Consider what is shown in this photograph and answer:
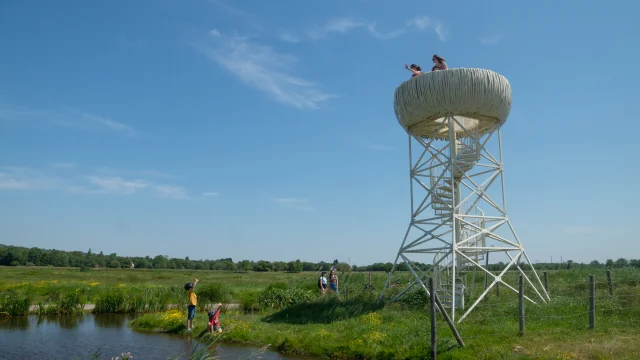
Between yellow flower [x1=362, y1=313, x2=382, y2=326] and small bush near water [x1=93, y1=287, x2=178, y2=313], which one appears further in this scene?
small bush near water [x1=93, y1=287, x2=178, y2=313]

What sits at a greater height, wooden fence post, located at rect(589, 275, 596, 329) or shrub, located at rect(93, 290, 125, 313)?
wooden fence post, located at rect(589, 275, 596, 329)

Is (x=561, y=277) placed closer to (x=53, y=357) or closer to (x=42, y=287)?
(x=53, y=357)

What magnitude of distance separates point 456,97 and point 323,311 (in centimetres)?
966

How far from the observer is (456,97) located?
56.1 ft

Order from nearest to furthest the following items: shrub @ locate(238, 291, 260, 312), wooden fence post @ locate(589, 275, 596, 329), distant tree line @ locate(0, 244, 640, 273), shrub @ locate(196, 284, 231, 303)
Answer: wooden fence post @ locate(589, 275, 596, 329) < shrub @ locate(238, 291, 260, 312) < shrub @ locate(196, 284, 231, 303) < distant tree line @ locate(0, 244, 640, 273)

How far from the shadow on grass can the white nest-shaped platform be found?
7577 millimetres

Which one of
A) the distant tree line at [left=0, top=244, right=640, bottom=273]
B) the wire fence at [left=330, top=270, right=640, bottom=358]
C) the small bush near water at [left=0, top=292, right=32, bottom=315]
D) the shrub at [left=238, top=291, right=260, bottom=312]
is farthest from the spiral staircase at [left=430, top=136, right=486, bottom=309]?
the distant tree line at [left=0, top=244, right=640, bottom=273]

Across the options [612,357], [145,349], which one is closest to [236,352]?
[145,349]

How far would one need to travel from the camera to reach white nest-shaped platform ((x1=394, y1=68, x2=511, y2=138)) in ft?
56.0

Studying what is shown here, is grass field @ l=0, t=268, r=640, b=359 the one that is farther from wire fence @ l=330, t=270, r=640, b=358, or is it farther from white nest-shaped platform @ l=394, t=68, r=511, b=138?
white nest-shaped platform @ l=394, t=68, r=511, b=138

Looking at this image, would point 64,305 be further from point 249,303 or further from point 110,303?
point 249,303

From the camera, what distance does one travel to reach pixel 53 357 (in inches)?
525

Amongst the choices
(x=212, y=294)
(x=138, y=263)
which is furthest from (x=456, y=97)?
(x=138, y=263)

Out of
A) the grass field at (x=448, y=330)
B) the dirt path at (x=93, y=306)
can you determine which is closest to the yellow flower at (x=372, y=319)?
the grass field at (x=448, y=330)
